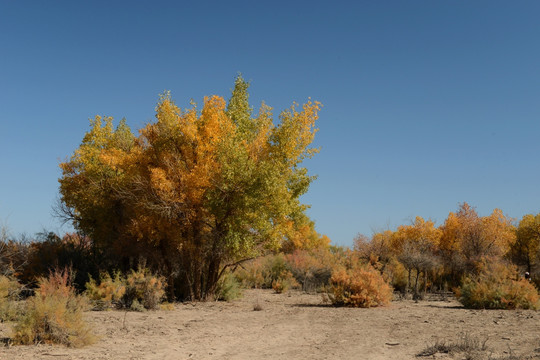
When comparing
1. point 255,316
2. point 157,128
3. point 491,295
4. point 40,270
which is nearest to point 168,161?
point 157,128

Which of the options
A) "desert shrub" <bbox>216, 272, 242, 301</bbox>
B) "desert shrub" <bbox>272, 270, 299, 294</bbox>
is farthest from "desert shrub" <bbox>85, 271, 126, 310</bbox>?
"desert shrub" <bbox>272, 270, 299, 294</bbox>

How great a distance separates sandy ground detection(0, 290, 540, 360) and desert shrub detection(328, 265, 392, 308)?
2.00 ft

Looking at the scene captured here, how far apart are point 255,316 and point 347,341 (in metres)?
5.18

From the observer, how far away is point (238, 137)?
66.4 ft

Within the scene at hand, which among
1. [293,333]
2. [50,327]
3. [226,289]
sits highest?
[226,289]

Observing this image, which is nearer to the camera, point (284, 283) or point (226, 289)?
point (226, 289)

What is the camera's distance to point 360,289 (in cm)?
1816

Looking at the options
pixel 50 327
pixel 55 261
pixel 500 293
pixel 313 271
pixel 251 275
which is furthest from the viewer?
pixel 251 275

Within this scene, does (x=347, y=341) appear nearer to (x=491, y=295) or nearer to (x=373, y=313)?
(x=373, y=313)

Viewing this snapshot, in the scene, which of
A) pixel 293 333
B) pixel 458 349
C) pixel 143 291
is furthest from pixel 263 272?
pixel 458 349

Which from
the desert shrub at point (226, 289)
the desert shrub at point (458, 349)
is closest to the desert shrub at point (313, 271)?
the desert shrub at point (226, 289)

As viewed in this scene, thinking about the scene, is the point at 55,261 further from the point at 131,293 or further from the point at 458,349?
the point at 458,349

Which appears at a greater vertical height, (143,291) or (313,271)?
(313,271)

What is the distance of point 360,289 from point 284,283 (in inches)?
379
